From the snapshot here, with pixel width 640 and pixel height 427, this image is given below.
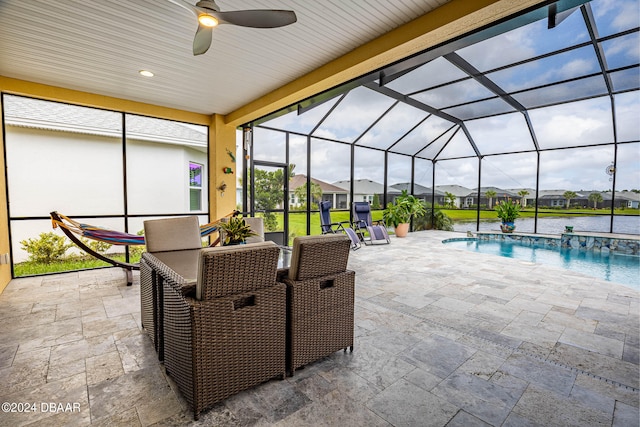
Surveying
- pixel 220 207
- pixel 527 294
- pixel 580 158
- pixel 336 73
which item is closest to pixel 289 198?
pixel 220 207

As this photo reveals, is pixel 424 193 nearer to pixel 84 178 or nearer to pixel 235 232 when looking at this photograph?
pixel 235 232

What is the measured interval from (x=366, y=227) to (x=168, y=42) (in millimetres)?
5714

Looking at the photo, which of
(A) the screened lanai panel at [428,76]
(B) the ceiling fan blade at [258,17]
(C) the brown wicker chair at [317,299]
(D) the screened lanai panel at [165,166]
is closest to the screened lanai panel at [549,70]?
(A) the screened lanai panel at [428,76]

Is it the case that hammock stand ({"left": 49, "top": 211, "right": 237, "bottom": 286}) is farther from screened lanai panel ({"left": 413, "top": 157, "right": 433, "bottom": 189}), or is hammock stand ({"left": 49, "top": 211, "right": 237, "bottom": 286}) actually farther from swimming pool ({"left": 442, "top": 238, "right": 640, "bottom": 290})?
screened lanai panel ({"left": 413, "top": 157, "right": 433, "bottom": 189})

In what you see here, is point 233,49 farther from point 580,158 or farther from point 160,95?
point 580,158

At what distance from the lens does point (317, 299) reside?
203 centimetres

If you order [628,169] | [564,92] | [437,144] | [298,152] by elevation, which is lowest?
[628,169]

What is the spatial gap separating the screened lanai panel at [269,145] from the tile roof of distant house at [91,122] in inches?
41.2

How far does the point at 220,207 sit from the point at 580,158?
30.7 ft

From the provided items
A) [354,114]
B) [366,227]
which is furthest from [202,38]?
[366,227]

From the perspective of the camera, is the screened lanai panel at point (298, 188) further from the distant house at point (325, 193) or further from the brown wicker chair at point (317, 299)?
the brown wicker chair at point (317, 299)

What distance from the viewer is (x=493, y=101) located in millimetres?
6672

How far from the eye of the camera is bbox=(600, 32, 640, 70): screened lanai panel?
4297mm

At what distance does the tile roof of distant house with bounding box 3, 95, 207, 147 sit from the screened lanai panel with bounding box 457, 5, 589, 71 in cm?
519
